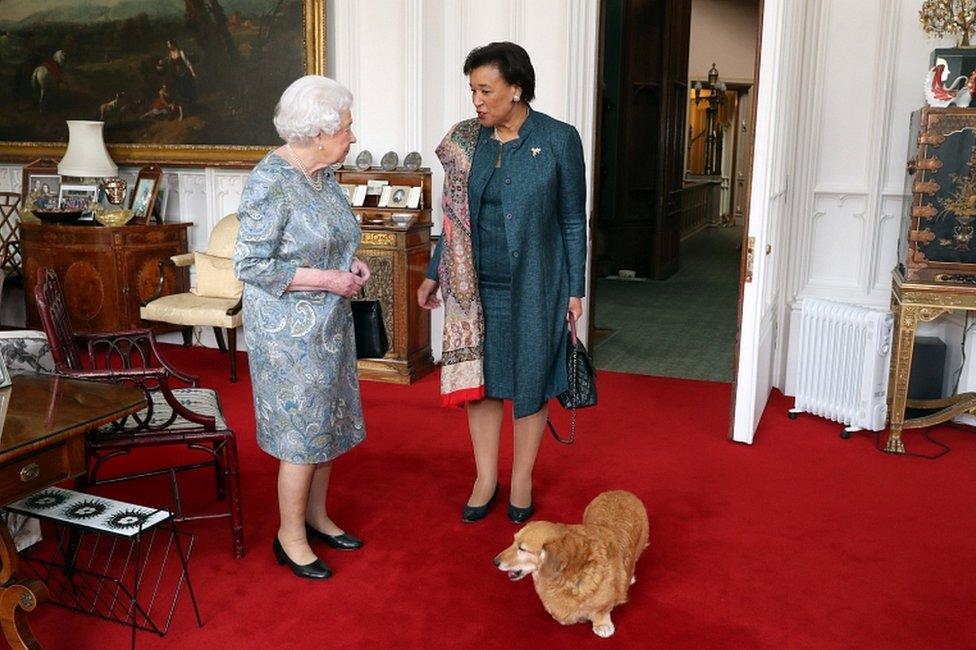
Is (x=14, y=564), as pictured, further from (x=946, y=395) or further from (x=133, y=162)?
(x=133, y=162)

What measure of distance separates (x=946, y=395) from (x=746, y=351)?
140 cm

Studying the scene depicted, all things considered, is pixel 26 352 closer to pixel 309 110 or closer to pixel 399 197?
pixel 309 110

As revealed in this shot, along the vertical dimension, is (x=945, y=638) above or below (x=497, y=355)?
below

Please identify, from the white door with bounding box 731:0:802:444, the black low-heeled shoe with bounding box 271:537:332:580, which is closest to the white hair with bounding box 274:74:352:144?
the black low-heeled shoe with bounding box 271:537:332:580

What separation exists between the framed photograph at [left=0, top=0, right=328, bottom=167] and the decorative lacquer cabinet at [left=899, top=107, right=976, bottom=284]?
150 inches

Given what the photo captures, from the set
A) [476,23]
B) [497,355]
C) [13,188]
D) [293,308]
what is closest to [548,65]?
[476,23]

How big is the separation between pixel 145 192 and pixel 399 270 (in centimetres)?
233

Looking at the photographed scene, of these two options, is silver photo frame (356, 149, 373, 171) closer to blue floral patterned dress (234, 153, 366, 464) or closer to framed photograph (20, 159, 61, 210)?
framed photograph (20, 159, 61, 210)

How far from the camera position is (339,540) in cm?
335

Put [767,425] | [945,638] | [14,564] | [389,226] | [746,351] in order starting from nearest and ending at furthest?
[14,564]
[945,638]
[746,351]
[767,425]
[389,226]

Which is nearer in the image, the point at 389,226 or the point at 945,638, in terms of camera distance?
the point at 945,638

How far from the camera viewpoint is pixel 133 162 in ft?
22.7

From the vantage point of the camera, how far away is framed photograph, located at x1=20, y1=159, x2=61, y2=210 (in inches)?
269

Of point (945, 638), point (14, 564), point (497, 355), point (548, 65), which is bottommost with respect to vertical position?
point (945, 638)
